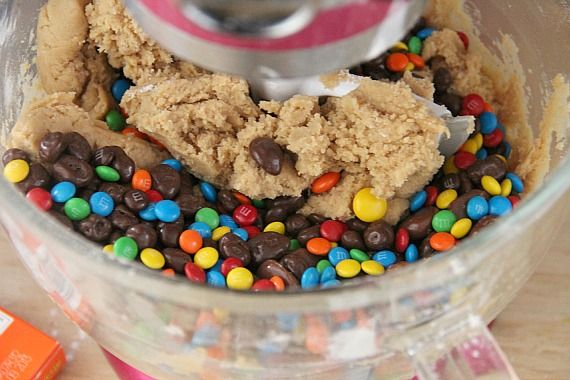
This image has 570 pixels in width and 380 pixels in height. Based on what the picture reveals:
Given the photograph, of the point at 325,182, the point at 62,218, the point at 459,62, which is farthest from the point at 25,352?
the point at 459,62

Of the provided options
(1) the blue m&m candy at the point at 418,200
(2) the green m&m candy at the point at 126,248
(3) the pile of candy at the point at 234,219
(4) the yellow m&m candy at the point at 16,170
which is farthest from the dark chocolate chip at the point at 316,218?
(4) the yellow m&m candy at the point at 16,170

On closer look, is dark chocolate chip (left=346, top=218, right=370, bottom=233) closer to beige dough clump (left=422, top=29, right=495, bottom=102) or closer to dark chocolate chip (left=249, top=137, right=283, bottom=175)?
dark chocolate chip (left=249, top=137, right=283, bottom=175)

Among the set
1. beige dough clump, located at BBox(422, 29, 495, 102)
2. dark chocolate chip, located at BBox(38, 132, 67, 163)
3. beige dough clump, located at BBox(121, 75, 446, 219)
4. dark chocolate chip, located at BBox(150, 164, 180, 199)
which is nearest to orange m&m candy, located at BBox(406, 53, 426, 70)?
beige dough clump, located at BBox(422, 29, 495, 102)

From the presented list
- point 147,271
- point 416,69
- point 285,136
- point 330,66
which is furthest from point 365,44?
point 416,69

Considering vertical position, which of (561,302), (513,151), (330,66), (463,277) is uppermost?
(330,66)

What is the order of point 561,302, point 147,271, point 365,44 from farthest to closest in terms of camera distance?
point 561,302, point 147,271, point 365,44

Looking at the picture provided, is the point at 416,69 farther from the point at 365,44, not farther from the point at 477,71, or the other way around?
the point at 365,44

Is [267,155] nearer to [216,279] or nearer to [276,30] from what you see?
[216,279]
